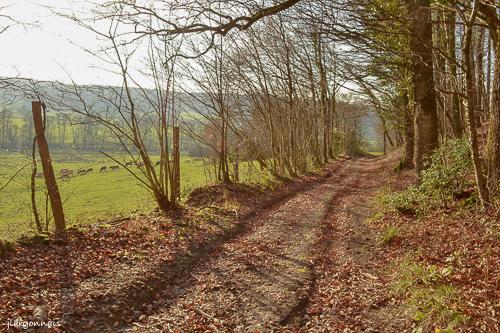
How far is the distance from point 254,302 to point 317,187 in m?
12.5

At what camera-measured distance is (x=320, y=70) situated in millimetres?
25594

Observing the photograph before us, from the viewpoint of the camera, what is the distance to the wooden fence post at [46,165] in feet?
25.0

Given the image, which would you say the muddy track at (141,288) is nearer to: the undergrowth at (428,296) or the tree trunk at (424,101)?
the undergrowth at (428,296)

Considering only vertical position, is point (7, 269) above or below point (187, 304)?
above

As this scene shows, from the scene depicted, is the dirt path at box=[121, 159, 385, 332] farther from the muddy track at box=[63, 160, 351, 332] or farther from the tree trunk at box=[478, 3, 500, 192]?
the tree trunk at box=[478, 3, 500, 192]

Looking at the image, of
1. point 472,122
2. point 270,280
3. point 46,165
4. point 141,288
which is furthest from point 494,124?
point 46,165

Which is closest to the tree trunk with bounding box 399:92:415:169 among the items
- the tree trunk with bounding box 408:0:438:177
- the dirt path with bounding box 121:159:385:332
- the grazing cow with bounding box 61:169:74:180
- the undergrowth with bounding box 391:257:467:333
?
the tree trunk with bounding box 408:0:438:177

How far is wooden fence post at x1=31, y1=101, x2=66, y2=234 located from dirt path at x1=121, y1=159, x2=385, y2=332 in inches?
126

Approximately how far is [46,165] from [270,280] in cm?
508

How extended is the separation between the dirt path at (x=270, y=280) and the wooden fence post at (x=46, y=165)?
319 cm

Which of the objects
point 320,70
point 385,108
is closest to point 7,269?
point 385,108

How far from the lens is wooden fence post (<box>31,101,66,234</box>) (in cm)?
761

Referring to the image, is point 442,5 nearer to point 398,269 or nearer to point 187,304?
point 398,269

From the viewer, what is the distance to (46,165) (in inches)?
305
